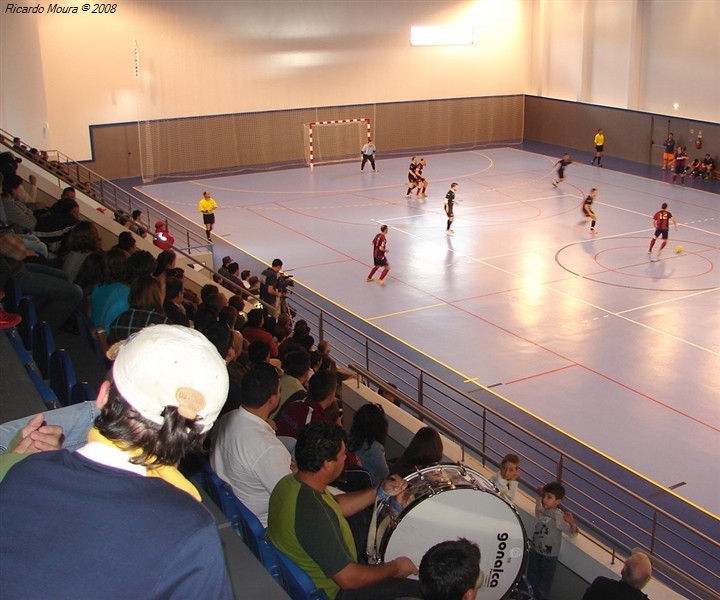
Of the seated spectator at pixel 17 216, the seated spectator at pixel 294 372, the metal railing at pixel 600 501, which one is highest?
the seated spectator at pixel 17 216

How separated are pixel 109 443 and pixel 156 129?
3292cm

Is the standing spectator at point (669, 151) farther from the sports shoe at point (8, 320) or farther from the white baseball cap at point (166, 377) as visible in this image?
the white baseball cap at point (166, 377)

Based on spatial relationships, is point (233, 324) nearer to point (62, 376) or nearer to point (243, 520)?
point (62, 376)

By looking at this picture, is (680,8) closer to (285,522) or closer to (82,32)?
(82,32)

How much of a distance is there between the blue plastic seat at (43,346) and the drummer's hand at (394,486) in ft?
10.4

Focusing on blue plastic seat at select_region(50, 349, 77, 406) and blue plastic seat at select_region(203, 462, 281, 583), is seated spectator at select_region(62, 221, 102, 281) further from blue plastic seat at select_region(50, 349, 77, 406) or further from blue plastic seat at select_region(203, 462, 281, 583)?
blue plastic seat at select_region(203, 462, 281, 583)

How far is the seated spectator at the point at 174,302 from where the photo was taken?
9.14 m

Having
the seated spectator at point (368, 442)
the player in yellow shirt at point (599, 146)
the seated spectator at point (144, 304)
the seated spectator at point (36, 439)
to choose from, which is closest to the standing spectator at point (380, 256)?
the seated spectator at point (144, 304)

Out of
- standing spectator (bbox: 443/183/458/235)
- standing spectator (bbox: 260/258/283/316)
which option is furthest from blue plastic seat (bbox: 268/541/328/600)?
standing spectator (bbox: 443/183/458/235)

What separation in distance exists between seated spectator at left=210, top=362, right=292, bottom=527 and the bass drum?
739 mm

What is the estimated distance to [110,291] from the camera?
876cm

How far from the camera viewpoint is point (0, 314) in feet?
20.5

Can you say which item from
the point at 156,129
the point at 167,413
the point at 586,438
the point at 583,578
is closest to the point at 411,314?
the point at 586,438

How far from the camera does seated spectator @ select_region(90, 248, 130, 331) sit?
8.49 meters
